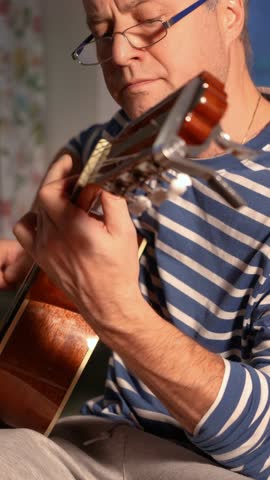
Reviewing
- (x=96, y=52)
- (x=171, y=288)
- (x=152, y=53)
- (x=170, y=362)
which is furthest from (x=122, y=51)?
(x=170, y=362)

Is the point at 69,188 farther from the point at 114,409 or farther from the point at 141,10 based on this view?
the point at 114,409

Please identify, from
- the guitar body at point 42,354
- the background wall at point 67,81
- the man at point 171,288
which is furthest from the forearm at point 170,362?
the background wall at point 67,81

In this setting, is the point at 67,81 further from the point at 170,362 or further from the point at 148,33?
the point at 170,362

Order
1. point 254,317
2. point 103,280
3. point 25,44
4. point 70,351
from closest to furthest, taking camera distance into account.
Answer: point 103,280 → point 254,317 → point 70,351 → point 25,44

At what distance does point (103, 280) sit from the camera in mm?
1056

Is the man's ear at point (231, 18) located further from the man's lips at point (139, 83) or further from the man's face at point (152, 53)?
the man's lips at point (139, 83)

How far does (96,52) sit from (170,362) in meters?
0.58

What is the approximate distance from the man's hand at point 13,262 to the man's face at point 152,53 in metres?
0.38

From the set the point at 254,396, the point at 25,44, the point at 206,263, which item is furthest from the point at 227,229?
the point at 25,44

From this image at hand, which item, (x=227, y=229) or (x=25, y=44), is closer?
(x=227, y=229)

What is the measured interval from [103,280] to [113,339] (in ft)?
0.30

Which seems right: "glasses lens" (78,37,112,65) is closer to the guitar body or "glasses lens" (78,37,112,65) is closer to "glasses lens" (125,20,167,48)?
"glasses lens" (125,20,167,48)

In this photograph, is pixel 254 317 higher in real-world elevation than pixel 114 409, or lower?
higher

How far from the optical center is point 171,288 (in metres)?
1.36
